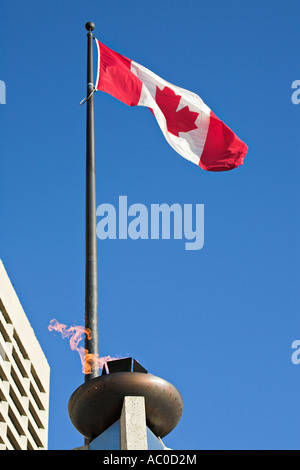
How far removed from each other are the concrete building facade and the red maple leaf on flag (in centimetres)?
3131

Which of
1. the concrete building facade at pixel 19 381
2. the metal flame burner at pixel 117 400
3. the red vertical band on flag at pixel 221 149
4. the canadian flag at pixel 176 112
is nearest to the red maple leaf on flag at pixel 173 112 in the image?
the canadian flag at pixel 176 112

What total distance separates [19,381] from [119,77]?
3715 cm

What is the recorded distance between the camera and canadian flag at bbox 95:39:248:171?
52.9 feet

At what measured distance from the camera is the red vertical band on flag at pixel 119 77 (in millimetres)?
16109

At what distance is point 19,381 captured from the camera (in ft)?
165

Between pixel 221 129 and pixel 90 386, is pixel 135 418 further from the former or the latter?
pixel 221 129

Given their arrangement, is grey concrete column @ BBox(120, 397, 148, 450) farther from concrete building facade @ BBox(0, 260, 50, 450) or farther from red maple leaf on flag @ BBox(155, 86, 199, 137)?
concrete building facade @ BBox(0, 260, 50, 450)

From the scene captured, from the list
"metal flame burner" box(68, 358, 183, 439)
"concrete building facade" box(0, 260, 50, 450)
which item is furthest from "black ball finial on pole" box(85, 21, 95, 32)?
"concrete building facade" box(0, 260, 50, 450)

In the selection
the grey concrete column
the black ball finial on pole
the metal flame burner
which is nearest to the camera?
the grey concrete column

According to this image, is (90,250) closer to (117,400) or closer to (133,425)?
(117,400)

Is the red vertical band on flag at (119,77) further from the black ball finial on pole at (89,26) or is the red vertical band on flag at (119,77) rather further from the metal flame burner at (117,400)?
the metal flame burner at (117,400)

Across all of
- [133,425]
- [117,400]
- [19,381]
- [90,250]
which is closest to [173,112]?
[90,250]
